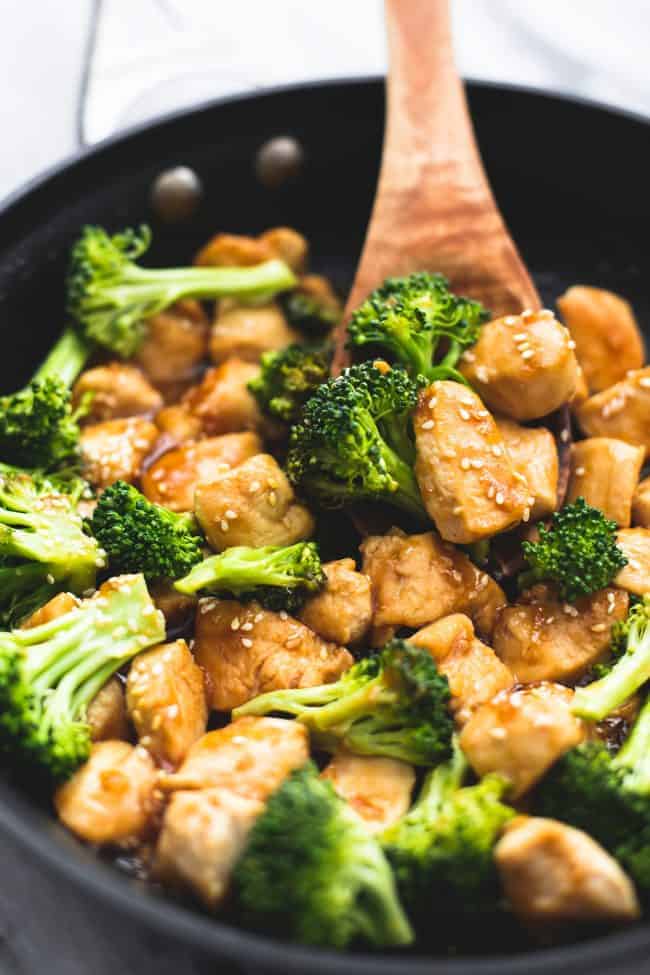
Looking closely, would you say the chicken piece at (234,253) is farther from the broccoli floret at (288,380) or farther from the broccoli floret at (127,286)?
the broccoli floret at (288,380)

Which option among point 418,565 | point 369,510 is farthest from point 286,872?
point 369,510

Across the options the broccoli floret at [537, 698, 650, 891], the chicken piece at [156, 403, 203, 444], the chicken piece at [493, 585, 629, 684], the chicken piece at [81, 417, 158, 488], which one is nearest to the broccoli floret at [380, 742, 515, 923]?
the broccoli floret at [537, 698, 650, 891]

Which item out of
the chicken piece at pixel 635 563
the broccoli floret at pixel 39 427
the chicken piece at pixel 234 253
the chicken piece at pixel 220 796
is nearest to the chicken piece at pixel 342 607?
the chicken piece at pixel 220 796

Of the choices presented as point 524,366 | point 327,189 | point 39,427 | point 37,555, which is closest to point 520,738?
point 524,366

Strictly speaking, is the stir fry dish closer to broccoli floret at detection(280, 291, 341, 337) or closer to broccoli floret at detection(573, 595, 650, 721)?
broccoli floret at detection(573, 595, 650, 721)

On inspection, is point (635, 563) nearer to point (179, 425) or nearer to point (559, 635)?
point (559, 635)
